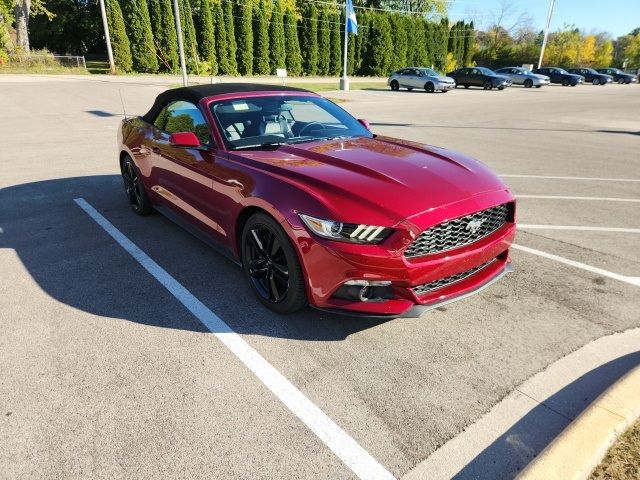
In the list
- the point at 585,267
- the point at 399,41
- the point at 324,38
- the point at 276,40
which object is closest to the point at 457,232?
the point at 585,267

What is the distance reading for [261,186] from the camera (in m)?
3.27

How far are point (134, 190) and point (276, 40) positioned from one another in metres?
40.6

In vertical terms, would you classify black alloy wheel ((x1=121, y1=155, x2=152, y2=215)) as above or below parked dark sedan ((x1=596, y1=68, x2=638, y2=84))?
below

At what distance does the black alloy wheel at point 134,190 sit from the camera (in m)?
5.48

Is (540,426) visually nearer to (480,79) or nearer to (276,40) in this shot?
(480,79)

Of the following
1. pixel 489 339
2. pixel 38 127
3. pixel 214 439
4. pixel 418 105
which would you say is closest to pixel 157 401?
pixel 214 439

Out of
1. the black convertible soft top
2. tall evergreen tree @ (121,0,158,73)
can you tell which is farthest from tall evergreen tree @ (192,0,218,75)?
the black convertible soft top

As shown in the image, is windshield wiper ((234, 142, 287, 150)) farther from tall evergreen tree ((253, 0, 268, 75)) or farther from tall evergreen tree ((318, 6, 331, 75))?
tall evergreen tree ((318, 6, 331, 75))

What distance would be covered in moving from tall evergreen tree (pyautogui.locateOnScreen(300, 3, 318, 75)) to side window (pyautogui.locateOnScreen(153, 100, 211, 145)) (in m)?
42.6

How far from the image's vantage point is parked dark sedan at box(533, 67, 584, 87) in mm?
40344

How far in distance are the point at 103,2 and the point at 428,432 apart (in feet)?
129

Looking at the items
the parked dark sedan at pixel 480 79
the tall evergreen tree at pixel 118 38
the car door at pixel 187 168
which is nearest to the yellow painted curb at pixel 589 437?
the car door at pixel 187 168

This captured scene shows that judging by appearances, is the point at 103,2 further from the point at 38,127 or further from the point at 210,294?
the point at 210,294

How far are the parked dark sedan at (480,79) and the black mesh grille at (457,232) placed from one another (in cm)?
3351
